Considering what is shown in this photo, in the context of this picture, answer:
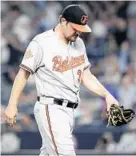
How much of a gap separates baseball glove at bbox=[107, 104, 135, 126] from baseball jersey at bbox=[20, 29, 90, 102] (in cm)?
35

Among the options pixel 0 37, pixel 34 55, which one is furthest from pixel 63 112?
pixel 0 37

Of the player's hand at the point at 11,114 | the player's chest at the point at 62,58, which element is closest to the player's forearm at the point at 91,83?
the player's chest at the point at 62,58

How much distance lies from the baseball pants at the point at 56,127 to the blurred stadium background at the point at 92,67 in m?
4.05

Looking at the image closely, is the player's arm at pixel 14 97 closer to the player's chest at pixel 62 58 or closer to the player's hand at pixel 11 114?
the player's hand at pixel 11 114

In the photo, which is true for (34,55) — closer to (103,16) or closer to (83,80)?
(83,80)

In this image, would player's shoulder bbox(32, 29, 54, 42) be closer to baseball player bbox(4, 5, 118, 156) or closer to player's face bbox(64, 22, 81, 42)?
baseball player bbox(4, 5, 118, 156)

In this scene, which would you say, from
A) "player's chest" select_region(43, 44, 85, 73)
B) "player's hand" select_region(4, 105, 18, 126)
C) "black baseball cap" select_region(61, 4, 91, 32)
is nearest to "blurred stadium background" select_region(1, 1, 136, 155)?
"player's chest" select_region(43, 44, 85, 73)

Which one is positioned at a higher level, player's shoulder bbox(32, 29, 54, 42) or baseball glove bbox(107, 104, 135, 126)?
player's shoulder bbox(32, 29, 54, 42)

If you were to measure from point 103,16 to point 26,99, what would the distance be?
6.90 ft

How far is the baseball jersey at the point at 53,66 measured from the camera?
208 inches

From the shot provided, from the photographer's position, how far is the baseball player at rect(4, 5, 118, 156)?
17.3ft

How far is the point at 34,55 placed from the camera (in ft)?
17.3

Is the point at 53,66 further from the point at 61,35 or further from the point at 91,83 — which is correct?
the point at 91,83

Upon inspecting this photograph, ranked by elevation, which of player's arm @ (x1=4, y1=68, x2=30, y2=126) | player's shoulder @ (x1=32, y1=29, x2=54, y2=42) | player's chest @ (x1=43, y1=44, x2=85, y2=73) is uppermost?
player's shoulder @ (x1=32, y1=29, x2=54, y2=42)
